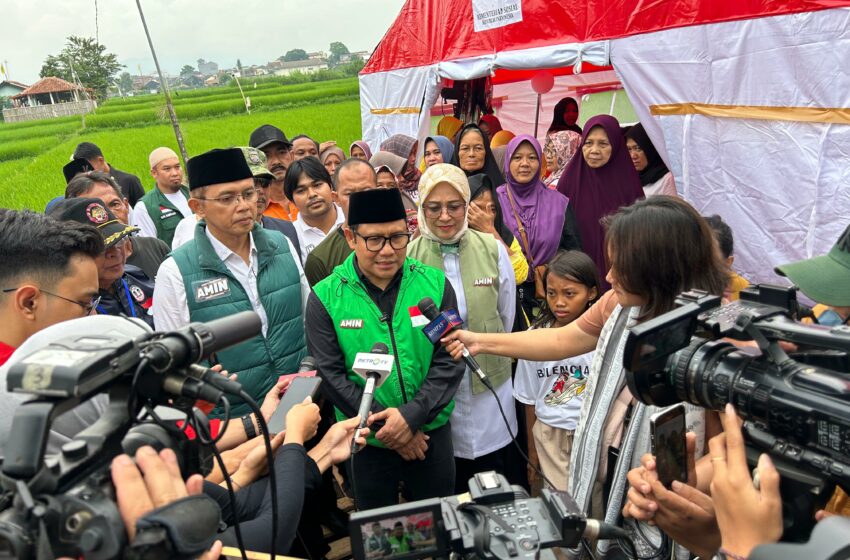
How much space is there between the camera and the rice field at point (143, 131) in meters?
16.6

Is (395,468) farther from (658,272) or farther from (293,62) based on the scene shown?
(293,62)

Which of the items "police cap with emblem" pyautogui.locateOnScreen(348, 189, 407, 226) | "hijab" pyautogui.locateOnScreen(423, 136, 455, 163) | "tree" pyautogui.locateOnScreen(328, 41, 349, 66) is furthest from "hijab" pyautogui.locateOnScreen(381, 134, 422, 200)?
"tree" pyautogui.locateOnScreen(328, 41, 349, 66)

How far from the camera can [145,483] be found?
0.95 m

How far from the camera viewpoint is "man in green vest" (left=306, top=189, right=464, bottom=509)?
2.34 metres

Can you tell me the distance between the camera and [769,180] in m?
4.14

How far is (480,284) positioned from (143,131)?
27092mm

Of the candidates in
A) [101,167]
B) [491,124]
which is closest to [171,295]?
[101,167]

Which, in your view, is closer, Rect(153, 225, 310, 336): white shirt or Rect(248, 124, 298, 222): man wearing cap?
Rect(153, 225, 310, 336): white shirt

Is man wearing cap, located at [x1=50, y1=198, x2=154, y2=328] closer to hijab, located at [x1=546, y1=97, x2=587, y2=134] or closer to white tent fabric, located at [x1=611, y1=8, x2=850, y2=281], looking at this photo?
white tent fabric, located at [x1=611, y1=8, x2=850, y2=281]

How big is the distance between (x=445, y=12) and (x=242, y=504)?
6.91 m

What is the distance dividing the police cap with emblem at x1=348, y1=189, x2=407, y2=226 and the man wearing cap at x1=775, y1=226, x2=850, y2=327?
139cm

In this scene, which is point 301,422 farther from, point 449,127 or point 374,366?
point 449,127

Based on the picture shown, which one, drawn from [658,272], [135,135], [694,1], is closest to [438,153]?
[694,1]

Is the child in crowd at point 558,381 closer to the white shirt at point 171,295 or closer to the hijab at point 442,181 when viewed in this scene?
the hijab at point 442,181
